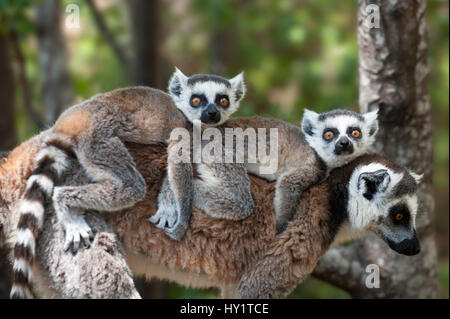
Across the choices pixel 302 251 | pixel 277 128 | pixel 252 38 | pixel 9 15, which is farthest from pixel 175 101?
pixel 252 38

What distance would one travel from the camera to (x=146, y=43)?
870 cm

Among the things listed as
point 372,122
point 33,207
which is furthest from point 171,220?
point 372,122

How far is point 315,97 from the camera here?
1187 cm

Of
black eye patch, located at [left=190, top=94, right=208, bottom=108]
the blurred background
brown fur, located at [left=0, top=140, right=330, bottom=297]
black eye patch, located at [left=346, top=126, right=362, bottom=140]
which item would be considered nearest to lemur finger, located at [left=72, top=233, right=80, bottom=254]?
brown fur, located at [left=0, top=140, right=330, bottom=297]

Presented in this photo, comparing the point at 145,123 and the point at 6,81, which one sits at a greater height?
the point at 6,81

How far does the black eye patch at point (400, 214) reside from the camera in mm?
4688

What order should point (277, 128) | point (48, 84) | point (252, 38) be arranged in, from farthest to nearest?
point (252, 38), point (48, 84), point (277, 128)

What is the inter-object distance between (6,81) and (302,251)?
5.53 meters

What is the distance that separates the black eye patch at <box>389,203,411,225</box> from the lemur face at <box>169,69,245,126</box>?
5.37ft

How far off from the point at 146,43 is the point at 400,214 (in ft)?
17.4

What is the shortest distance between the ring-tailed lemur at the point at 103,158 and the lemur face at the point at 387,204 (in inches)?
37.0

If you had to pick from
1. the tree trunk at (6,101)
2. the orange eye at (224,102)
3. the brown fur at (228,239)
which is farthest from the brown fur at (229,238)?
the tree trunk at (6,101)

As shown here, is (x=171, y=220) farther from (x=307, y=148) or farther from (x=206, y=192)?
(x=307, y=148)
